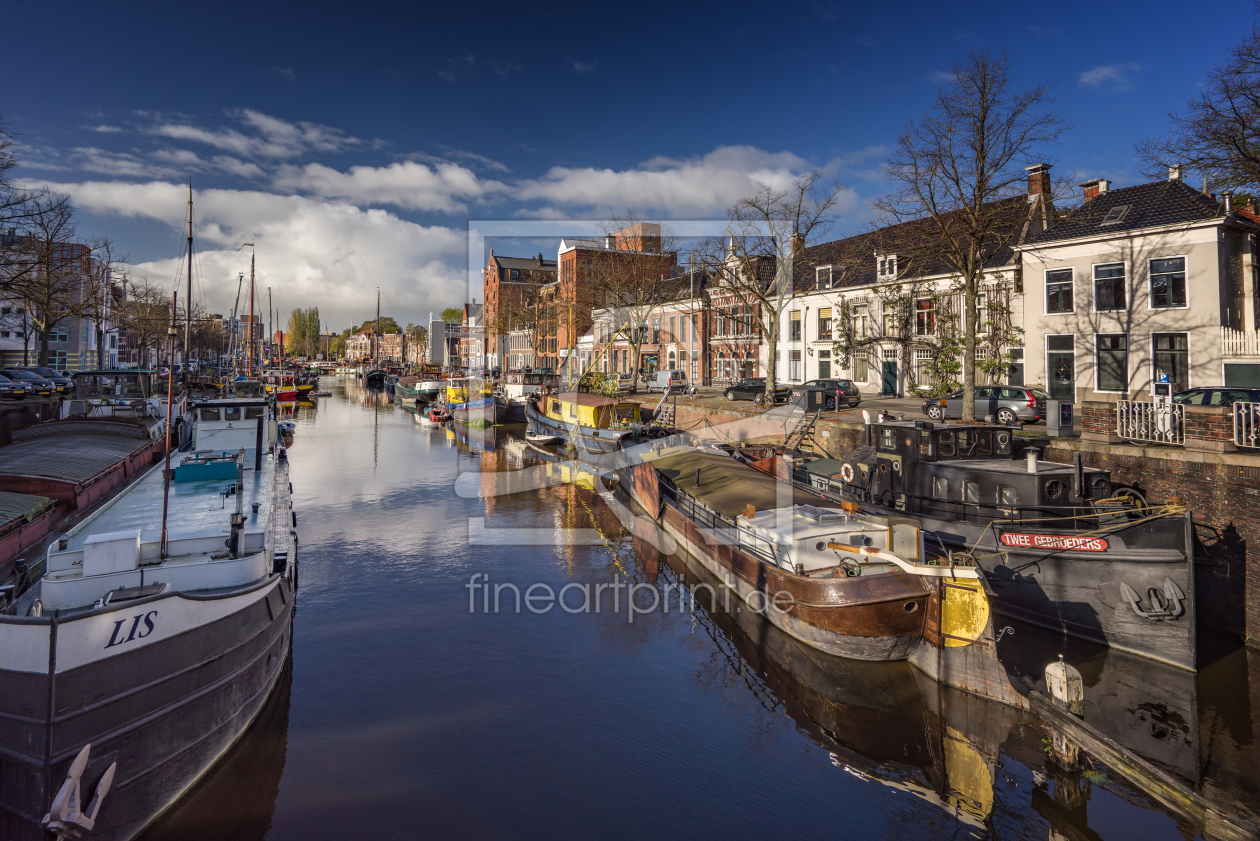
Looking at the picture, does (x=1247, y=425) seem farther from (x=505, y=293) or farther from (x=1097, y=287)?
(x=505, y=293)

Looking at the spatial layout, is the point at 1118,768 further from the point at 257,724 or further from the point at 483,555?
the point at 483,555

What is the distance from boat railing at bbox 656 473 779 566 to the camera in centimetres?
1577

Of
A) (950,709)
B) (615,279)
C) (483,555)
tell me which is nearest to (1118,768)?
(950,709)

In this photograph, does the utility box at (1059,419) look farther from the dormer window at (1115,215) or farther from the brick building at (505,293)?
the brick building at (505,293)

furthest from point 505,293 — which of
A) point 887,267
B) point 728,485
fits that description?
point 728,485

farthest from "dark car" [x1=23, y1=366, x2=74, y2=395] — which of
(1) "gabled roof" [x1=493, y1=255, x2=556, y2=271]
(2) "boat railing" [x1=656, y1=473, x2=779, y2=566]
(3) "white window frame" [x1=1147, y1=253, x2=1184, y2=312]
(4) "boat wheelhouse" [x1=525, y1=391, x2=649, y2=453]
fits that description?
(1) "gabled roof" [x1=493, y1=255, x2=556, y2=271]

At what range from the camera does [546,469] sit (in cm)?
3819

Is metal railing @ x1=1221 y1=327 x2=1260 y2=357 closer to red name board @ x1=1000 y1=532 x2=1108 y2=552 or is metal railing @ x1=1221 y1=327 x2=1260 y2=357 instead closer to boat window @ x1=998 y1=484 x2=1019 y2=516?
boat window @ x1=998 y1=484 x2=1019 y2=516

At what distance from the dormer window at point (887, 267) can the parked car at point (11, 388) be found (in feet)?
167

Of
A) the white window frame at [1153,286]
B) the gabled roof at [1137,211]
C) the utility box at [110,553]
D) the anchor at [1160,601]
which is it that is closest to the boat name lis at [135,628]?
the utility box at [110,553]

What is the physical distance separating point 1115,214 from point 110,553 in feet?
130

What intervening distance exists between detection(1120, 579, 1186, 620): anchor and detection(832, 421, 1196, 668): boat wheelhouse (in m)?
0.02

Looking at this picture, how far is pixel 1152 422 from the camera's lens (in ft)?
55.5

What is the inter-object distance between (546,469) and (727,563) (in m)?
22.1
